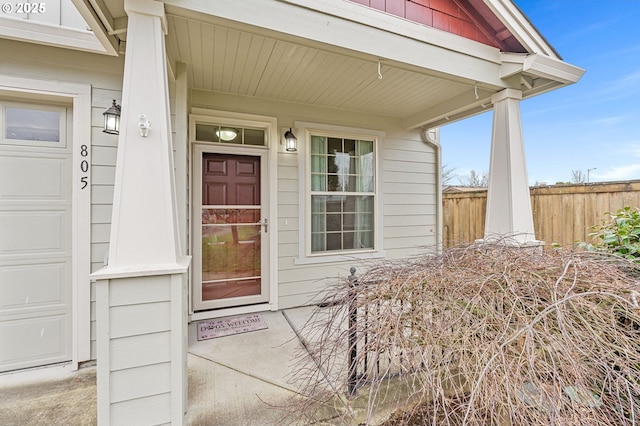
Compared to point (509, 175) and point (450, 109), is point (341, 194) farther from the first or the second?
point (509, 175)

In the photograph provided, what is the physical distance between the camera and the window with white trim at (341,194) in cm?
399

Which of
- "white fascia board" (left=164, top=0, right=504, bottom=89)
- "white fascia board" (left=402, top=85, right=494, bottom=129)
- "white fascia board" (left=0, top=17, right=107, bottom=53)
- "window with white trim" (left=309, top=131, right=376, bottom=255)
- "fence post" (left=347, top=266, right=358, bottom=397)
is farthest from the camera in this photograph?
"window with white trim" (left=309, top=131, right=376, bottom=255)

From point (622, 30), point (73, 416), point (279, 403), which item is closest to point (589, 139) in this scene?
point (622, 30)

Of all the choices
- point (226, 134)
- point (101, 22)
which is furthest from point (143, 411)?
point (226, 134)

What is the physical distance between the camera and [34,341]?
94.9 inches

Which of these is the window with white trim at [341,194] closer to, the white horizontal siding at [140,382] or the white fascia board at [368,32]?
the white fascia board at [368,32]

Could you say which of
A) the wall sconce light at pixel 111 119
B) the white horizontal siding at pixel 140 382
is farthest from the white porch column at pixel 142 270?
the wall sconce light at pixel 111 119

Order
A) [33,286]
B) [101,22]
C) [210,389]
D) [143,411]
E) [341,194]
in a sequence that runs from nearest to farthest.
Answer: [143,411]
[101,22]
[210,389]
[33,286]
[341,194]

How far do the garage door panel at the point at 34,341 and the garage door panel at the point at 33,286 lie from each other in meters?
0.12

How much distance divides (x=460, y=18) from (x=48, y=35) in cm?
370

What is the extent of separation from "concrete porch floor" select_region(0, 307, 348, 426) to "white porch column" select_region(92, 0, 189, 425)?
0.36 m

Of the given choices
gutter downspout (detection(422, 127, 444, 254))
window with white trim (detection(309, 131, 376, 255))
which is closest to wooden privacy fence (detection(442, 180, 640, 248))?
gutter downspout (detection(422, 127, 444, 254))

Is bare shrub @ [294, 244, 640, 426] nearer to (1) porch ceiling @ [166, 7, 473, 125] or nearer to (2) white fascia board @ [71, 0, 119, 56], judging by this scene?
(1) porch ceiling @ [166, 7, 473, 125]

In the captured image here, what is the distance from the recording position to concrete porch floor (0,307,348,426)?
1.85 m
